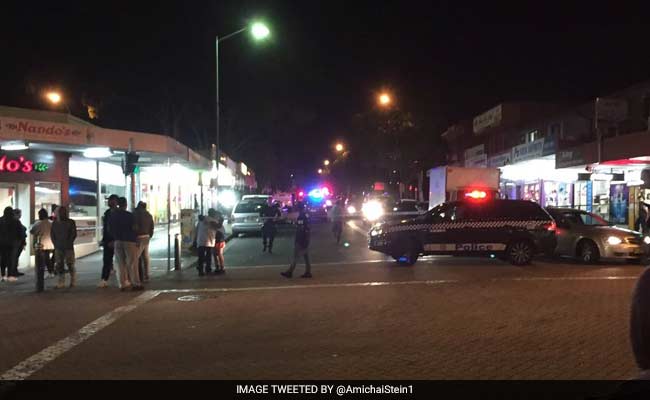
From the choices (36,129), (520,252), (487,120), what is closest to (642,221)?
(520,252)

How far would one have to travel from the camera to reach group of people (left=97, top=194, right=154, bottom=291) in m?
12.3

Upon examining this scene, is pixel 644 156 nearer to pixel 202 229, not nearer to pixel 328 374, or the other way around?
pixel 202 229

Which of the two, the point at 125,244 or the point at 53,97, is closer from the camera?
the point at 125,244

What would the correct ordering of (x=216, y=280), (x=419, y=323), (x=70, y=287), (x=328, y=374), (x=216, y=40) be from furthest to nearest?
(x=216, y=40) < (x=216, y=280) < (x=70, y=287) < (x=419, y=323) < (x=328, y=374)

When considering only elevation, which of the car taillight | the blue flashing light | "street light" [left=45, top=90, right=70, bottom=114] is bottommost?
the car taillight

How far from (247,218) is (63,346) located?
68.4ft

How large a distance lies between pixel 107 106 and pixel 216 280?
28.6m

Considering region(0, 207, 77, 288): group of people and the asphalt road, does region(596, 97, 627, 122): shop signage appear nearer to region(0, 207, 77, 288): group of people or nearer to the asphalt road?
the asphalt road

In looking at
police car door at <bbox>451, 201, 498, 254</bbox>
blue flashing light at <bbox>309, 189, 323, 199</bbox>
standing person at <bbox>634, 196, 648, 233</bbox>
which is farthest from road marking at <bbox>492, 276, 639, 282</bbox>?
blue flashing light at <bbox>309, 189, 323, 199</bbox>

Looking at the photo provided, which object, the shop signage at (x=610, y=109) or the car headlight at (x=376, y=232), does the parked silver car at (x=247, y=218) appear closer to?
the car headlight at (x=376, y=232)

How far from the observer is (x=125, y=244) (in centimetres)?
1236

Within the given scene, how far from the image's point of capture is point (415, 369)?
6.48m

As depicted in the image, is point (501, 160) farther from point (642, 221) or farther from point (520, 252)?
point (520, 252)

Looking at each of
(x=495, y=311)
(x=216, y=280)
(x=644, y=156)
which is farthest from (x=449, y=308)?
(x=644, y=156)
